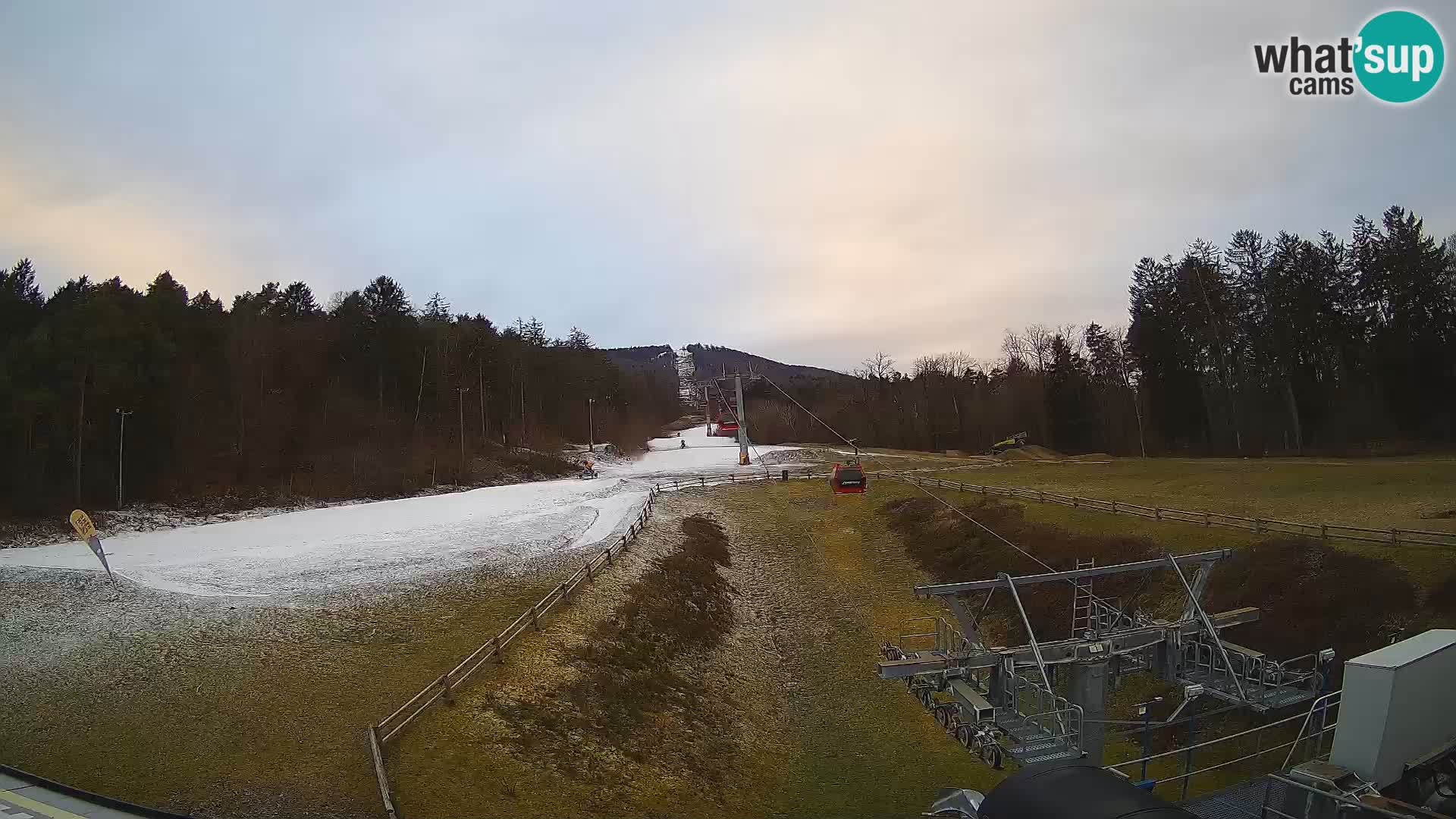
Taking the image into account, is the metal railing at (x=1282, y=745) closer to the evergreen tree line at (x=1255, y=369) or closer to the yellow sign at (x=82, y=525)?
the yellow sign at (x=82, y=525)

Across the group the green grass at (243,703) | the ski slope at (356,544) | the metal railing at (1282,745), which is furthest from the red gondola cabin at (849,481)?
the metal railing at (1282,745)

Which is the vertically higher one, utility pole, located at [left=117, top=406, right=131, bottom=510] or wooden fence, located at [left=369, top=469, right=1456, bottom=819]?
utility pole, located at [left=117, top=406, right=131, bottom=510]

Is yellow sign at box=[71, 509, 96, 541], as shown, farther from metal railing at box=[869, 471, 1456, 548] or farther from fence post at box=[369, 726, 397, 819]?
metal railing at box=[869, 471, 1456, 548]

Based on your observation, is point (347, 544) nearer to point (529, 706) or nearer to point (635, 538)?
point (635, 538)

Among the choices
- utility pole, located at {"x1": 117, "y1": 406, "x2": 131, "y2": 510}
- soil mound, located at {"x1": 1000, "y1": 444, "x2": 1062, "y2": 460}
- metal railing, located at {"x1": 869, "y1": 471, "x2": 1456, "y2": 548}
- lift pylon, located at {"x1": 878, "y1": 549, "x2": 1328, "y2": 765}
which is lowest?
lift pylon, located at {"x1": 878, "y1": 549, "x2": 1328, "y2": 765}

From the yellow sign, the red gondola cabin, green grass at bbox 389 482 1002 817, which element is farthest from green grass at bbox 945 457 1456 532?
the yellow sign
